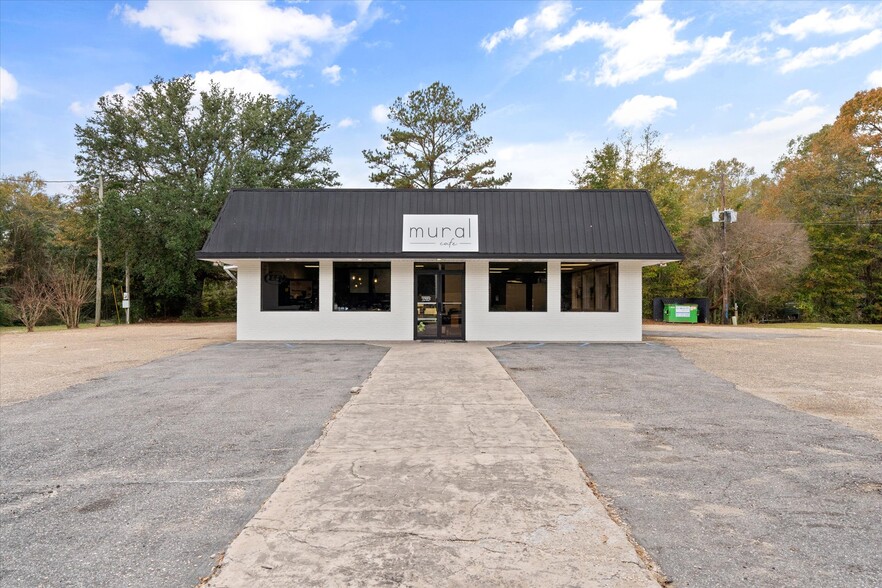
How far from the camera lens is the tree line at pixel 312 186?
26.5m

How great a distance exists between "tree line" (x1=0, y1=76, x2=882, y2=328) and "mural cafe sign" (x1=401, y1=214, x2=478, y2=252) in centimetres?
1538

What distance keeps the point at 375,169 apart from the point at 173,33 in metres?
16.2

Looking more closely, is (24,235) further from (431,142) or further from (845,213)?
(845,213)

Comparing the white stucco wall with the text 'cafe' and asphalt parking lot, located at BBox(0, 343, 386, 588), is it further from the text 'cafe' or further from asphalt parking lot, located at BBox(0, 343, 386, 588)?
asphalt parking lot, located at BBox(0, 343, 386, 588)

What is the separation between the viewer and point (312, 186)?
3050 centimetres

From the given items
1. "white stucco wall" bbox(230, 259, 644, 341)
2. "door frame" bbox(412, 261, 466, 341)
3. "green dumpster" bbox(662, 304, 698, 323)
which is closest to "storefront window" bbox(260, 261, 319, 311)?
"white stucco wall" bbox(230, 259, 644, 341)

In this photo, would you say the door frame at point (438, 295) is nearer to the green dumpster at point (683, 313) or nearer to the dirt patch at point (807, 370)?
the dirt patch at point (807, 370)

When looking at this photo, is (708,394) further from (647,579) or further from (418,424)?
(647,579)

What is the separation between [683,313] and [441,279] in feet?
58.0

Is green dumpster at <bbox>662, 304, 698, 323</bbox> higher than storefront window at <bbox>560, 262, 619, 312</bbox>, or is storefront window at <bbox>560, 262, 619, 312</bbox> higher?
storefront window at <bbox>560, 262, 619, 312</bbox>

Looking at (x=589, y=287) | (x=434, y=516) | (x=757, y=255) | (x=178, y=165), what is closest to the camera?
(x=434, y=516)

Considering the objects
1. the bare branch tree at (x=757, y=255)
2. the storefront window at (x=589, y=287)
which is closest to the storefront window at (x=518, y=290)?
Answer: the storefront window at (x=589, y=287)

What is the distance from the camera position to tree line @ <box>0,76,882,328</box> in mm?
26453

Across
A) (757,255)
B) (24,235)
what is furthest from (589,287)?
(24,235)
